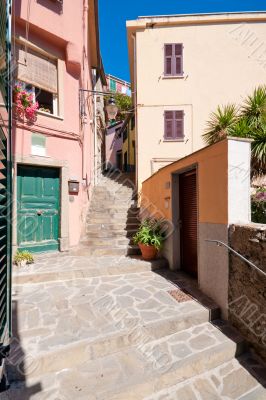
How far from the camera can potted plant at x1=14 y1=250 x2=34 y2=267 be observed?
520 cm

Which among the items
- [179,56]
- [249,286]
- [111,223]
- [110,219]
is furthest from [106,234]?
[179,56]

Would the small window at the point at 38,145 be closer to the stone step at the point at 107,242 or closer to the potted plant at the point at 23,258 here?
the potted plant at the point at 23,258

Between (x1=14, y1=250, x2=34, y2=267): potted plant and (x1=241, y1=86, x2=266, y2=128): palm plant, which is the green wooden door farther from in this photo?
(x1=241, y1=86, x2=266, y2=128): palm plant

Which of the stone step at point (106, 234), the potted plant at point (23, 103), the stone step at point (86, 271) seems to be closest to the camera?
the stone step at point (86, 271)

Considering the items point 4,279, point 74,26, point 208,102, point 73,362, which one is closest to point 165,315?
point 73,362

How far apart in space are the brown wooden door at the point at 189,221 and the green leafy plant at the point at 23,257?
3.59 m

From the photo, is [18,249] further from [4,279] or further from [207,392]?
[207,392]

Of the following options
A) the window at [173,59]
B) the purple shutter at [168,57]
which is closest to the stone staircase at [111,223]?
the window at [173,59]

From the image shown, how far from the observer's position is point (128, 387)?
2.43m

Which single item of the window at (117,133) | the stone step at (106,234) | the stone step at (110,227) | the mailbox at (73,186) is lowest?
the stone step at (106,234)

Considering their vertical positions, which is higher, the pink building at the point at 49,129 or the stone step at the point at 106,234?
the pink building at the point at 49,129

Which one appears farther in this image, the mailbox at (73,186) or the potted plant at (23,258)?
the mailbox at (73,186)

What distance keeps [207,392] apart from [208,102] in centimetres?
991

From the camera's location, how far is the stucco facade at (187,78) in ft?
32.0
